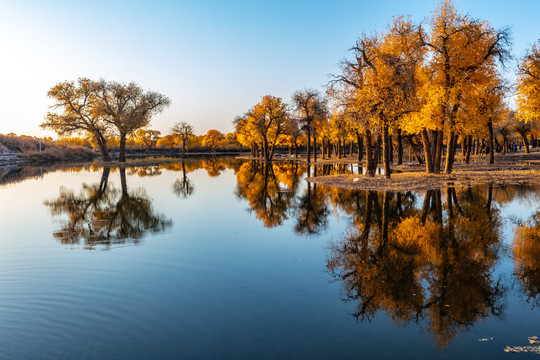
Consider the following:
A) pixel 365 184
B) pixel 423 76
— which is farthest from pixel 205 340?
pixel 423 76

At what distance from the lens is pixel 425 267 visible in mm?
9570

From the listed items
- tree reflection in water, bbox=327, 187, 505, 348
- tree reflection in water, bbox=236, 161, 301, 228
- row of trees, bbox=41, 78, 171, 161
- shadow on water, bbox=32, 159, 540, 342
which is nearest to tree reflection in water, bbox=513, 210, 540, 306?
shadow on water, bbox=32, 159, 540, 342

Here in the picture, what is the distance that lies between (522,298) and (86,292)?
31.6 feet

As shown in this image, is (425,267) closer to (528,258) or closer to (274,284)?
(528,258)

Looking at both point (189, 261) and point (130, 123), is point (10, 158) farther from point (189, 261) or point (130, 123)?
Result: point (189, 261)

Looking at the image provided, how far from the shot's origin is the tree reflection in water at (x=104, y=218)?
46.0ft

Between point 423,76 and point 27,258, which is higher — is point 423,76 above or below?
above

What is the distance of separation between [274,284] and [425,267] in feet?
12.9

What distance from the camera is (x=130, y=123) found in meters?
64.1

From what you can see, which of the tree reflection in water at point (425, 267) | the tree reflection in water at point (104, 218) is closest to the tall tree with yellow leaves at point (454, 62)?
the tree reflection in water at point (425, 267)

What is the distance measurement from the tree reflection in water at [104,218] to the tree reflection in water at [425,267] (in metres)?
8.10

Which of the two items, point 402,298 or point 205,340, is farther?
point 402,298

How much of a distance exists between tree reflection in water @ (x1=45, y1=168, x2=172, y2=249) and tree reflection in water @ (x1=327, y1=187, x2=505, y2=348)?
8.10 m

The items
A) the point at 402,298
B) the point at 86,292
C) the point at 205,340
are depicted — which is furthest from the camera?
the point at 86,292
